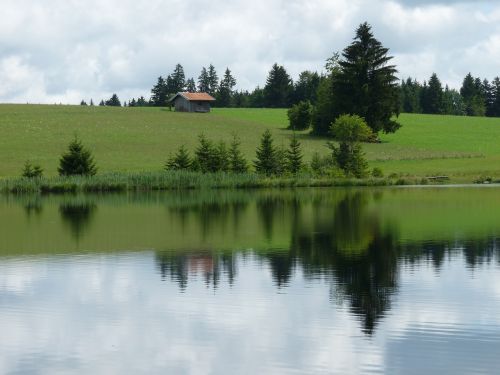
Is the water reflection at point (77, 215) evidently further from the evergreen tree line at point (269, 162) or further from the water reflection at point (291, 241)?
the evergreen tree line at point (269, 162)

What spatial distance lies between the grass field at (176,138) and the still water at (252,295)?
50843 millimetres

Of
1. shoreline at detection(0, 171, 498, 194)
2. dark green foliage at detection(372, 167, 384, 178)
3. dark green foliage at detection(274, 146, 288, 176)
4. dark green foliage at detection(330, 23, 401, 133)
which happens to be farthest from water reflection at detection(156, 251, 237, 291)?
dark green foliage at detection(330, 23, 401, 133)

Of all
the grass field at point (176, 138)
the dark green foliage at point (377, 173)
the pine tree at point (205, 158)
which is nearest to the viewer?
the pine tree at point (205, 158)

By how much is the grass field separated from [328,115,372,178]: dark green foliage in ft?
14.7

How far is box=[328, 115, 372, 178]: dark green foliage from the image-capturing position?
92062mm

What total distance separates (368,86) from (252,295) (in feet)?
334

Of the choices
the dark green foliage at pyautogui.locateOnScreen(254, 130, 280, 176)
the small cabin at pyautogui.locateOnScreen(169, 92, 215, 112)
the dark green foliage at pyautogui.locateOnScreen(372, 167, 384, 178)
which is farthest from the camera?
the small cabin at pyautogui.locateOnScreen(169, 92, 215, 112)

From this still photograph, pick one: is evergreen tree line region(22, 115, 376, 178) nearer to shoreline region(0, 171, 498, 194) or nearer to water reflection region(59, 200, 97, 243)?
shoreline region(0, 171, 498, 194)

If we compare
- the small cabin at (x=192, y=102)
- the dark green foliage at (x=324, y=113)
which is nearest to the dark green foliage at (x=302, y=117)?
the dark green foliage at (x=324, y=113)

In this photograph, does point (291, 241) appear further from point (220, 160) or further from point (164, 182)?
point (220, 160)

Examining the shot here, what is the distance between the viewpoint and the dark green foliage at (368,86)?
12319cm

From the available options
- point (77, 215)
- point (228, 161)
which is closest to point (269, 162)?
point (228, 161)

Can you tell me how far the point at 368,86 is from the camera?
4875 inches

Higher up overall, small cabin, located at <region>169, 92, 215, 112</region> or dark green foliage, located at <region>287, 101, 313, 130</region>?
small cabin, located at <region>169, 92, 215, 112</region>
